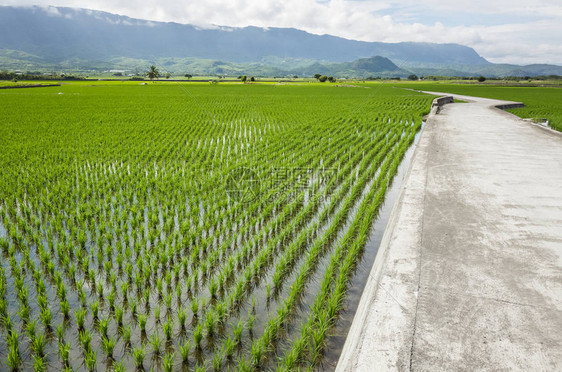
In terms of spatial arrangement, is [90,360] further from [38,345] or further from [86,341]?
[38,345]

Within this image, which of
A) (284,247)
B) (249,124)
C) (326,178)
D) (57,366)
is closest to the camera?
(57,366)

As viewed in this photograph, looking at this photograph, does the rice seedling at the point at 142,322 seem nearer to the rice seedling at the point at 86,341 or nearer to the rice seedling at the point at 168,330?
the rice seedling at the point at 168,330

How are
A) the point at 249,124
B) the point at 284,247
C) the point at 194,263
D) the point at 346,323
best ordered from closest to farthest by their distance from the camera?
the point at 346,323
the point at 194,263
the point at 284,247
the point at 249,124

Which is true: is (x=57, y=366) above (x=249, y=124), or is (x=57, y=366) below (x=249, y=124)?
below

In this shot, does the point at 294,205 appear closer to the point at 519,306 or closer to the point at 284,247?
the point at 284,247

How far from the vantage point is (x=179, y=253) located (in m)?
4.80

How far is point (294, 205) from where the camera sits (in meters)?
6.48

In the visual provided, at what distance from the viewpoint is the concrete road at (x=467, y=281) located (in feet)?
8.95

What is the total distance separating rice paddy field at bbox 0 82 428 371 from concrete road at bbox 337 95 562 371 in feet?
1.64

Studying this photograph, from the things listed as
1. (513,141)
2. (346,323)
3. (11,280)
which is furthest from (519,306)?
(513,141)

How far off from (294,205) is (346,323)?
3215 millimetres

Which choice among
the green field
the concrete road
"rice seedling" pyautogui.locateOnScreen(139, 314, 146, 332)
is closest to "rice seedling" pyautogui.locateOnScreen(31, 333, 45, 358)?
"rice seedling" pyautogui.locateOnScreen(139, 314, 146, 332)

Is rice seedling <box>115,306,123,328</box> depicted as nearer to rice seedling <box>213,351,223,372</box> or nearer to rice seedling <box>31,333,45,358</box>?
rice seedling <box>31,333,45,358</box>

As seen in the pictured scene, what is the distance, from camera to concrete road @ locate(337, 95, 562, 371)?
8.95ft
